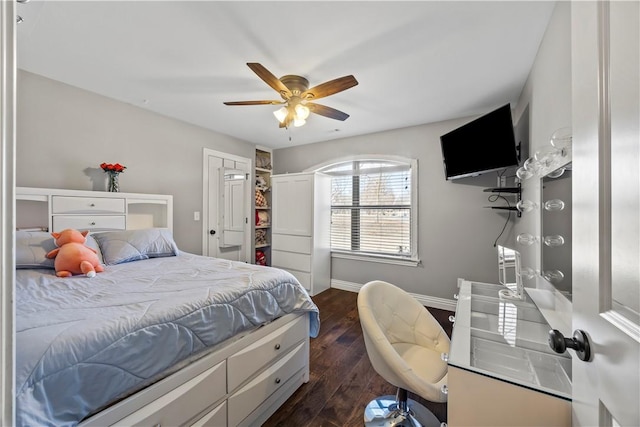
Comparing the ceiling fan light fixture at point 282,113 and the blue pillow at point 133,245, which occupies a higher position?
the ceiling fan light fixture at point 282,113

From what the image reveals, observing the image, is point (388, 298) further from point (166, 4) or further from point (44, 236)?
point (44, 236)

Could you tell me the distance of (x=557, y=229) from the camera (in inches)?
52.6

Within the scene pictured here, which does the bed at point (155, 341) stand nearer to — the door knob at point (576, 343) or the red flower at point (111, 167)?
the red flower at point (111, 167)

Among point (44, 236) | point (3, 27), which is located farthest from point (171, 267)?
point (3, 27)

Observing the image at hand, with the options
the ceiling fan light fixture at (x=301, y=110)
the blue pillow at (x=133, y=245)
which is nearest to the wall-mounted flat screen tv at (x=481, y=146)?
the ceiling fan light fixture at (x=301, y=110)

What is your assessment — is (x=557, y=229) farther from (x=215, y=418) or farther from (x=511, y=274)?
(x=215, y=418)

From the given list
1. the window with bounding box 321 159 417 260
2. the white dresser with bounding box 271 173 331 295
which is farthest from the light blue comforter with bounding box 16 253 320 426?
the window with bounding box 321 159 417 260

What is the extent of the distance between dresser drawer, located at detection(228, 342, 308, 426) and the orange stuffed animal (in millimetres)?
1312

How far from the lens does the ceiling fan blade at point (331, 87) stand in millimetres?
1807

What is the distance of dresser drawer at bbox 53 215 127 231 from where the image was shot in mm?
2273

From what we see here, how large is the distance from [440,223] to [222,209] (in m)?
3.18

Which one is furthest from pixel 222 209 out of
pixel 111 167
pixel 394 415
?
pixel 394 415

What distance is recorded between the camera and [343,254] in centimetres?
415

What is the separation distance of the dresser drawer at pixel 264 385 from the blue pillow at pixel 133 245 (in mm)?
1562
